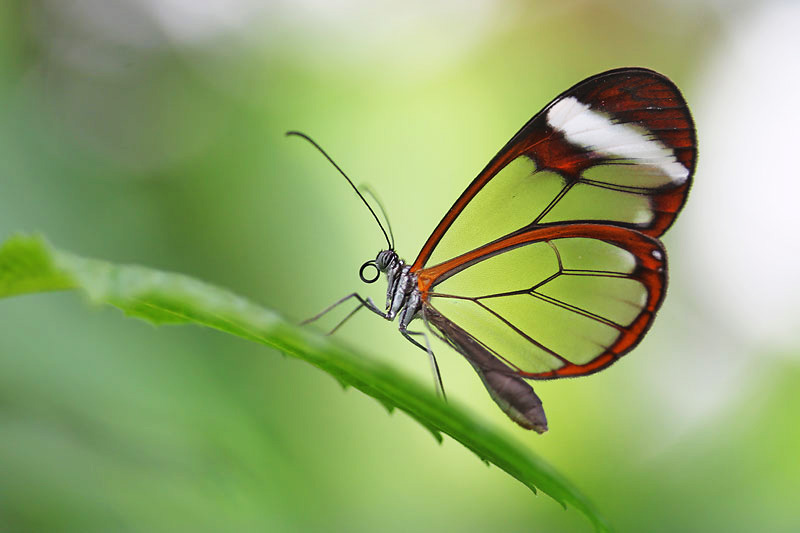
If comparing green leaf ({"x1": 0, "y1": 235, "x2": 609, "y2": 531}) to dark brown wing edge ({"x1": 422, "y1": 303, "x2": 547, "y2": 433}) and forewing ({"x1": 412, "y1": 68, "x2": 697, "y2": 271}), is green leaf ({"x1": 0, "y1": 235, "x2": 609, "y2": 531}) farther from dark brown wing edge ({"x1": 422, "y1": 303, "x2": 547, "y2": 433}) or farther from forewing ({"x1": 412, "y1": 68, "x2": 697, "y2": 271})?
forewing ({"x1": 412, "y1": 68, "x2": 697, "y2": 271})

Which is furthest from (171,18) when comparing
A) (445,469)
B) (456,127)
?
(445,469)

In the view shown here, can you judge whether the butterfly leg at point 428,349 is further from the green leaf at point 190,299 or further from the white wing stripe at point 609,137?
the green leaf at point 190,299

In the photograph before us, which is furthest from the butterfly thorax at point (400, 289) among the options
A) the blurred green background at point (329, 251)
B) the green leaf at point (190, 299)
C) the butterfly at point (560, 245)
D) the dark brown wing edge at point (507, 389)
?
the green leaf at point (190, 299)

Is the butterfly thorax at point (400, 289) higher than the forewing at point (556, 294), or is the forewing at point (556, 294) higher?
the butterfly thorax at point (400, 289)

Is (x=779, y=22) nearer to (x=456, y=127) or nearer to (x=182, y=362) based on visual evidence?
(x=456, y=127)

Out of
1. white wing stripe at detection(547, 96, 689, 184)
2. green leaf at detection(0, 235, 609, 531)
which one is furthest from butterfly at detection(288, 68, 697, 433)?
green leaf at detection(0, 235, 609, 531)

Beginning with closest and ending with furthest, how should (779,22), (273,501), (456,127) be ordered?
(273,501) < (456,127) < (779,22)
